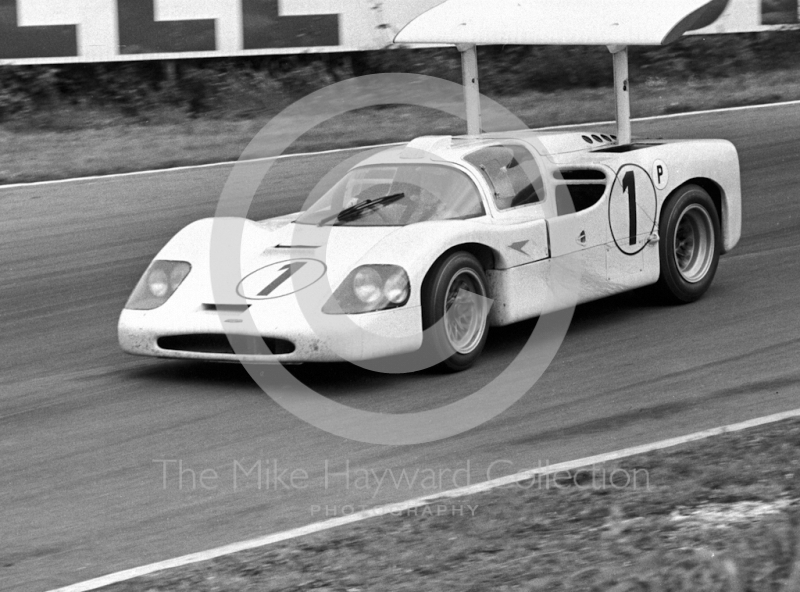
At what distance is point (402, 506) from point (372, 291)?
1912mm

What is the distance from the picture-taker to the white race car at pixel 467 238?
6508 mm

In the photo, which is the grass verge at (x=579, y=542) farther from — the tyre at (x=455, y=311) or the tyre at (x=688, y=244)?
the tyre at (x=688, y=244)

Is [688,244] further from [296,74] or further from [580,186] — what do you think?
[296,74]

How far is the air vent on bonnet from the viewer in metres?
7.74

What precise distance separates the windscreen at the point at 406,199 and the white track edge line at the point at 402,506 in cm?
212

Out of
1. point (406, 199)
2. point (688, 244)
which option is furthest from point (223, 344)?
point (688, 244)

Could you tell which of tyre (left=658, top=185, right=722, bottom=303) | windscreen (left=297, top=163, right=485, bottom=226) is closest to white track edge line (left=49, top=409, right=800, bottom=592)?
windscreen (left=297, top=163, right=485, bottom=226)

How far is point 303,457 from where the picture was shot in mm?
5594

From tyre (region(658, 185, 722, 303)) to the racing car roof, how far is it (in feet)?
3.82

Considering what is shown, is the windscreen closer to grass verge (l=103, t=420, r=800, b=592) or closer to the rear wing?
the rear wing

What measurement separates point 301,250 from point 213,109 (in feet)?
31.7

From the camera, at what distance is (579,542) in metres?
4.23

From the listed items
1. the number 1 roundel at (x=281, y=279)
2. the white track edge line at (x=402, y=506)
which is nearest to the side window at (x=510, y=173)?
the number 1 roundel at (x=281, y=279)

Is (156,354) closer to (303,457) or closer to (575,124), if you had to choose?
(303,457)
